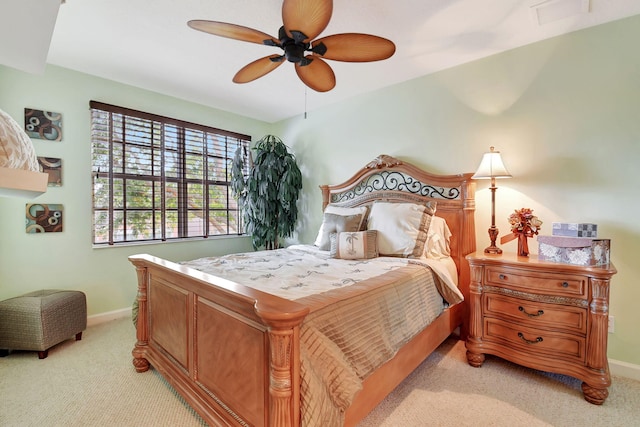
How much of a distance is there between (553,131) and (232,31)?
2.48 meters

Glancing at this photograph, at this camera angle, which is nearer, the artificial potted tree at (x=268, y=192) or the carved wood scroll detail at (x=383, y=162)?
the carved wood scroll detail at (x=383, y=162)

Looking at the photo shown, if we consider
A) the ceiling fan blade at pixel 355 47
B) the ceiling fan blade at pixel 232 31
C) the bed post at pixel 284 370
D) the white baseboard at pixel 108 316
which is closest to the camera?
the bed post at pixel 284 370

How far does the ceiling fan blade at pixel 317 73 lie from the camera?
1.89 m

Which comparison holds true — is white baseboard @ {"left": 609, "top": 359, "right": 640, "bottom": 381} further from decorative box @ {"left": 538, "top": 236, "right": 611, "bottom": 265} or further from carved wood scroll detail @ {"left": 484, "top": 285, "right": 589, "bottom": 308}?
decorative box @ {"left": 538, "top": 236, "right": 611, "bottom": 265}

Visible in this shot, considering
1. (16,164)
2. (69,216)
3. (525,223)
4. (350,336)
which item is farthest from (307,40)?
Result: (69,216)

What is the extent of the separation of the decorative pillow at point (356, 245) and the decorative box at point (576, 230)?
1.32 m

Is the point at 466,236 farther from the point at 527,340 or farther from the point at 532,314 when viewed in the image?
the point at 527,340

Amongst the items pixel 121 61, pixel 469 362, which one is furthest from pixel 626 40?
pixel 121 61

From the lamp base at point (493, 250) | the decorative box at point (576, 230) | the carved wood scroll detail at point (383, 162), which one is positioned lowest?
the lamp base at point (493, 250)

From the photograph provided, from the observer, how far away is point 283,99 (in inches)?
143

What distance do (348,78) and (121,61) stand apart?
85.9 inches

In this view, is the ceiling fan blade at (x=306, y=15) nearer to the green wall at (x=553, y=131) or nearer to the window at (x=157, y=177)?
the green wall at (x=553, y=131)

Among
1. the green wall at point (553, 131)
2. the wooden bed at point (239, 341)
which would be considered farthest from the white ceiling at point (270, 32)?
the wooden bed at point (239, 341)

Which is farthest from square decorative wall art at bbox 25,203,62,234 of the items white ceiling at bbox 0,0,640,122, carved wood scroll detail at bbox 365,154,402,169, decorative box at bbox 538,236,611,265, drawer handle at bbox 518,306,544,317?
decorative box at bbox 538,236,611,265
